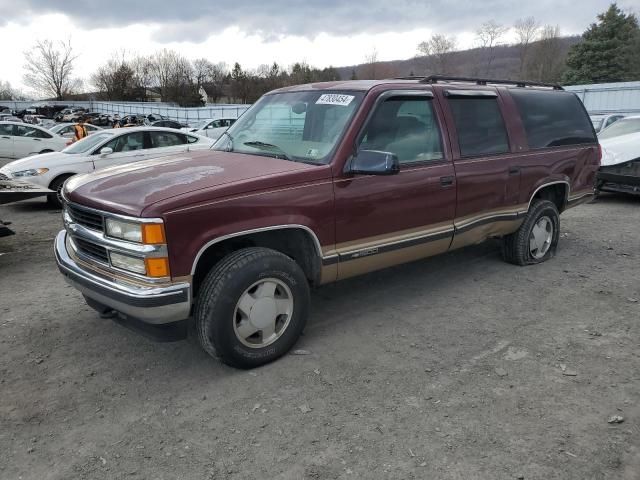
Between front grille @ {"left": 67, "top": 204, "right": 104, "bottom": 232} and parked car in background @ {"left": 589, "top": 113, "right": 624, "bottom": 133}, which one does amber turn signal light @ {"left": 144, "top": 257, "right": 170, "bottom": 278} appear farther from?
parked car in background @ {"left": 589, "top": 113, "right": 624, "bottom": 133}

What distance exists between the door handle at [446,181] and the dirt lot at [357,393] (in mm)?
1144

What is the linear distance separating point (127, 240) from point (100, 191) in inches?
20.5

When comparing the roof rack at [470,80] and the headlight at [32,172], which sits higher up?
the roof rack at [470,80]

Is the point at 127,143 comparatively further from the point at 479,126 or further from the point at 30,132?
the point at 30,132

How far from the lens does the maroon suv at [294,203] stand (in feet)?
10.2

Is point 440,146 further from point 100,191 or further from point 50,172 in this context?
point 50,172

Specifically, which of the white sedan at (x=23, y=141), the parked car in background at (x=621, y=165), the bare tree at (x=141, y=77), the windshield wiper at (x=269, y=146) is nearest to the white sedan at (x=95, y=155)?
the windshield wiper at (x=269, y=146)

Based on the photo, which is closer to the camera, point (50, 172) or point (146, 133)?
point (50, 172)

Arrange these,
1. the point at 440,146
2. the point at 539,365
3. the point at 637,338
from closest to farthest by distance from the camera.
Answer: the point at 539,365
the point at 637,338
the point at 440,146

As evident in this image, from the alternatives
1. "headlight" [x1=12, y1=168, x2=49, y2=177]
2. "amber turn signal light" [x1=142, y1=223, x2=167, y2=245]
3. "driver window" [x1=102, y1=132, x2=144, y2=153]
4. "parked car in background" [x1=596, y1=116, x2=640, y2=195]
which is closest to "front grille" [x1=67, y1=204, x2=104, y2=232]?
"amber turn signal light" [x1=142, y1=223, x2=167, y2=245]

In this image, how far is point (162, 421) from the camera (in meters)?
3.02

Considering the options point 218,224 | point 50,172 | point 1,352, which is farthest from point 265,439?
point 50,172

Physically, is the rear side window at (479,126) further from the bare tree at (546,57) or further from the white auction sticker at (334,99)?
the bare tree at (546,57)

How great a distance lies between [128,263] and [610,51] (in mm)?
49617
